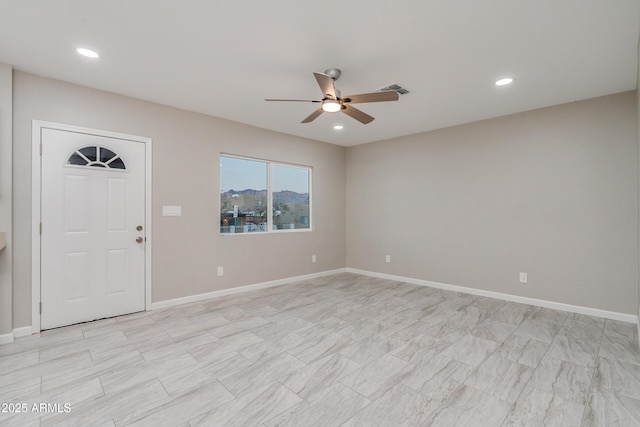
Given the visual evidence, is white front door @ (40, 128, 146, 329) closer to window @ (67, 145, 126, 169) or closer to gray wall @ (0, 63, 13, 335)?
window @ (67, 145, 126, 169)

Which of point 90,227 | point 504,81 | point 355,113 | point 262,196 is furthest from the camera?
point 262,196

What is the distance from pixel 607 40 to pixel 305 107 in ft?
9.65

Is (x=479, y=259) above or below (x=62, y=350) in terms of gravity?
above

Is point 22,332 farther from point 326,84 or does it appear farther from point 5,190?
point 326,84

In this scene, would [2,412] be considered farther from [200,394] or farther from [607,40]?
[607,40]

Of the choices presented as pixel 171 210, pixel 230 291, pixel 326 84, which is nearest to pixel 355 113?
pixel 326 84

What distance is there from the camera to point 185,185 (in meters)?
4.08

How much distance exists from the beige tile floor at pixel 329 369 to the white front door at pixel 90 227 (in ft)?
0.83

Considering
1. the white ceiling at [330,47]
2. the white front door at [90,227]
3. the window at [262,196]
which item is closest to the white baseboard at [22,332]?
the white front door at [90,227]

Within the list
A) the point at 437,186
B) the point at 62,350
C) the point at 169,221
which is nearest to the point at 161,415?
the point at 62,350

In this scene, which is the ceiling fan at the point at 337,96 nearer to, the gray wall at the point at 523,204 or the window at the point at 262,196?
the window at the point at 262,196

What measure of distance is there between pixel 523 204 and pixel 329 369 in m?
3.49

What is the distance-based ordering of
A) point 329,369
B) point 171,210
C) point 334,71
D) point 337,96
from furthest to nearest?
point 171,210 → point 334,71 → point 337,96 → point 329,369

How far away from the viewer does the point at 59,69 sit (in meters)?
2.95
